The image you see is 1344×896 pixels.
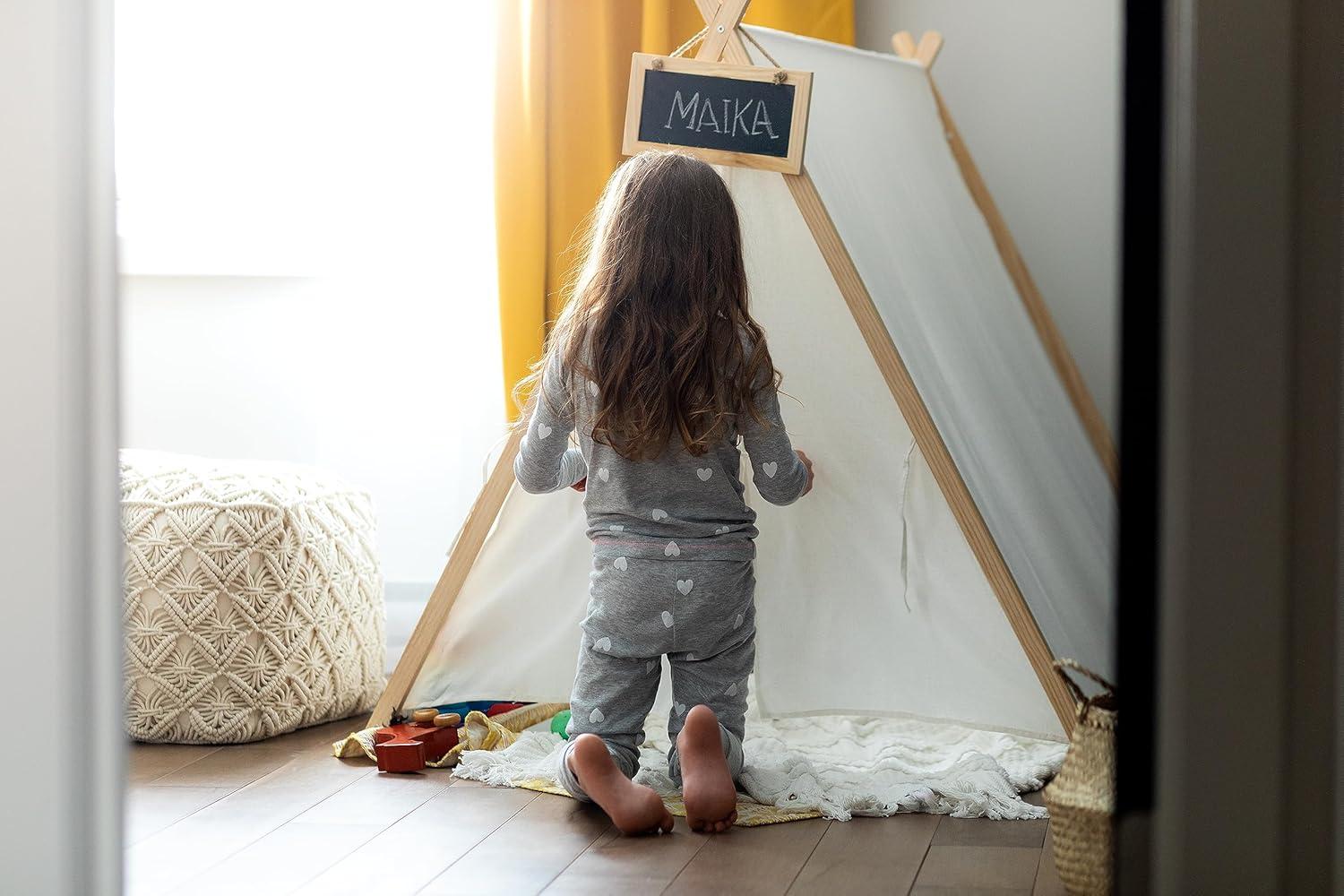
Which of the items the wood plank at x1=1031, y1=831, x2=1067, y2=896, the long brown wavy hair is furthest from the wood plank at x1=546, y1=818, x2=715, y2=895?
the long brown wavy hair

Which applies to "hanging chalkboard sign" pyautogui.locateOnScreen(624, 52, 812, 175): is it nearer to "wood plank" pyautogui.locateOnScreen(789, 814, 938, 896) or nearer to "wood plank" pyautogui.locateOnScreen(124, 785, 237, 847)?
"wood plank" pyautogui.locateOnScreen(789, 814, 938, 896)

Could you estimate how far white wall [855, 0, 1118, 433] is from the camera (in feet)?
9.25

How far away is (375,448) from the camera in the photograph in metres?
2.83

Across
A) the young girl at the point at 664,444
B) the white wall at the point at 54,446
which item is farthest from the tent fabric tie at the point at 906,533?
the white wall at the point at 54,446

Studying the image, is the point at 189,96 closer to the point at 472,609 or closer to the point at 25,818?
the point at 472,609

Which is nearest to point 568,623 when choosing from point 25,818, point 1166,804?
point 25,818

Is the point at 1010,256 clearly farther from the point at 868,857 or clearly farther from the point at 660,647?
the point at 868,857

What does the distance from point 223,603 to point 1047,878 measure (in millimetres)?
1284

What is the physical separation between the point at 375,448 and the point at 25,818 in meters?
1.92

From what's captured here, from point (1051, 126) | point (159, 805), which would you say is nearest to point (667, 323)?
point (159, 805)

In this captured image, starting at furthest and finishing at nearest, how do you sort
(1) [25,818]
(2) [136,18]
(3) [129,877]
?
(2) [136,18]
(3) [129,877]
(1) [25,818]

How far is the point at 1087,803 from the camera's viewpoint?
1.23m

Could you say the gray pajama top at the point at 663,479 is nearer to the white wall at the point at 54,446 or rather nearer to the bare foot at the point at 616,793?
the bare foot at the point at 616,793

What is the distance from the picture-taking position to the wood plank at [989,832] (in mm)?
1462
